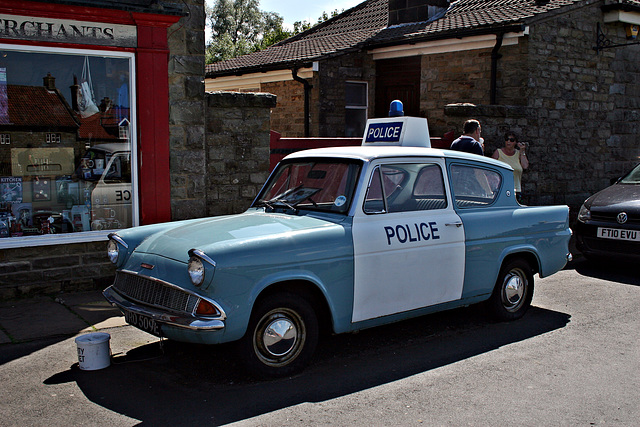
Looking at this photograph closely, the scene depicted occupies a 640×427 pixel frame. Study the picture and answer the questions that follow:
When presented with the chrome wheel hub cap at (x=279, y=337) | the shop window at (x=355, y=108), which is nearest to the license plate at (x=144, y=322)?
the chrome wheel hub cap at (x=279, y=337)

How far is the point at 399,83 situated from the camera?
1572cm

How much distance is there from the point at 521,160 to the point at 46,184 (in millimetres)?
7273

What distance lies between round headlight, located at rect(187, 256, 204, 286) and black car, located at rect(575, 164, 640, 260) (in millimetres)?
6359

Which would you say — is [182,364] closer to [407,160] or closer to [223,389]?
[223,389]

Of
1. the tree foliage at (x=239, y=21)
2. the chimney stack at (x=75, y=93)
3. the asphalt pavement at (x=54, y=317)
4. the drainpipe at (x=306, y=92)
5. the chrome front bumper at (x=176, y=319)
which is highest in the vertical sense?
the tree foliage at (x=239, y=21)

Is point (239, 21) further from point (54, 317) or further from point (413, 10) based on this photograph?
point (54, 317)

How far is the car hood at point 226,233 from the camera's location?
467 cm

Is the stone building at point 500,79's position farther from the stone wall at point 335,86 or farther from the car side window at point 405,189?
the car side window at point 405,189

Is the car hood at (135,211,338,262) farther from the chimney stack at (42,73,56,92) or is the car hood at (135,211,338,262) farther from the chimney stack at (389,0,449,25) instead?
the chimney stack at (389,0,449,25)

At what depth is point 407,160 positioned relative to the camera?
568 centimetres

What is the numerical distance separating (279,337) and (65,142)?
440 cm

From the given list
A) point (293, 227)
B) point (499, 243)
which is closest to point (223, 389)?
point (293, 227)

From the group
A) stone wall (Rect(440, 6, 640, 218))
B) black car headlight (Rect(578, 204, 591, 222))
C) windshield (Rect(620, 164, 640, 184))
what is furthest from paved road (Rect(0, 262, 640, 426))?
stone wall (Rect(440, 6, 640, 218))

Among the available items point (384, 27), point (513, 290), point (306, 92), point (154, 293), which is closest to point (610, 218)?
point (513, 290)
